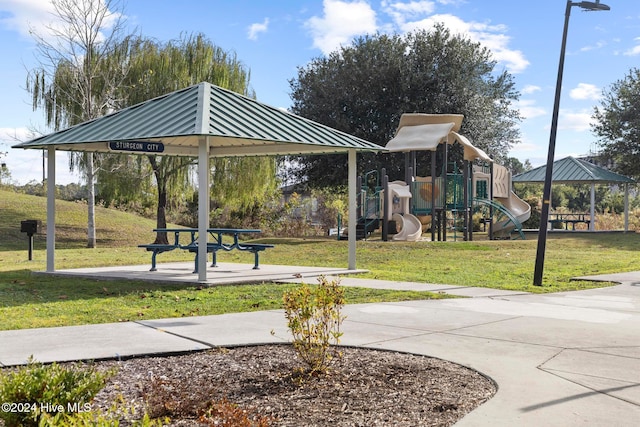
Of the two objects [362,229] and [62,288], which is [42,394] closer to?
[62,288]

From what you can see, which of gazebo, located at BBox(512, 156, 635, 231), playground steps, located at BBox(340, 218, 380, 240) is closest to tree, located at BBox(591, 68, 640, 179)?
gazebo, located at BBox(512, 156, 635, 231)

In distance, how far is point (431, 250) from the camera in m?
24.2

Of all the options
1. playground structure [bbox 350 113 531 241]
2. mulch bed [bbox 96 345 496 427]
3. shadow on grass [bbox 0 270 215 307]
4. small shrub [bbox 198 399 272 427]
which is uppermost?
playground structure [bbox 350 113 531 241]

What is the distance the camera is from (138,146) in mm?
15078

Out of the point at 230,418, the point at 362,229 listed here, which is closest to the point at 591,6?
the point at 230,418

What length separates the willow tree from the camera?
2975cm

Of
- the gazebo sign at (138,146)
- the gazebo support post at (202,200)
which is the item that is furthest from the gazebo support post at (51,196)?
the gazebo support post at (202,200)

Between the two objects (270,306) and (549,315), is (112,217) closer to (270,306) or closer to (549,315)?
(270,306)

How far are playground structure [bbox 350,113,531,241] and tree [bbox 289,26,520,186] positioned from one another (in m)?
6.46

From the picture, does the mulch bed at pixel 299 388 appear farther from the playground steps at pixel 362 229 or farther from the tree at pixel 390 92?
the tree at pixel 390 92

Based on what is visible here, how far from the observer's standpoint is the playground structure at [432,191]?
29656 mm

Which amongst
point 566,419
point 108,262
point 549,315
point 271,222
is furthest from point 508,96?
point 566,419

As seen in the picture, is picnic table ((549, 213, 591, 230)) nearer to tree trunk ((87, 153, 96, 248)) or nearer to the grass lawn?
the grass lawn

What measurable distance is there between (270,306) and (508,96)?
39.5 m
